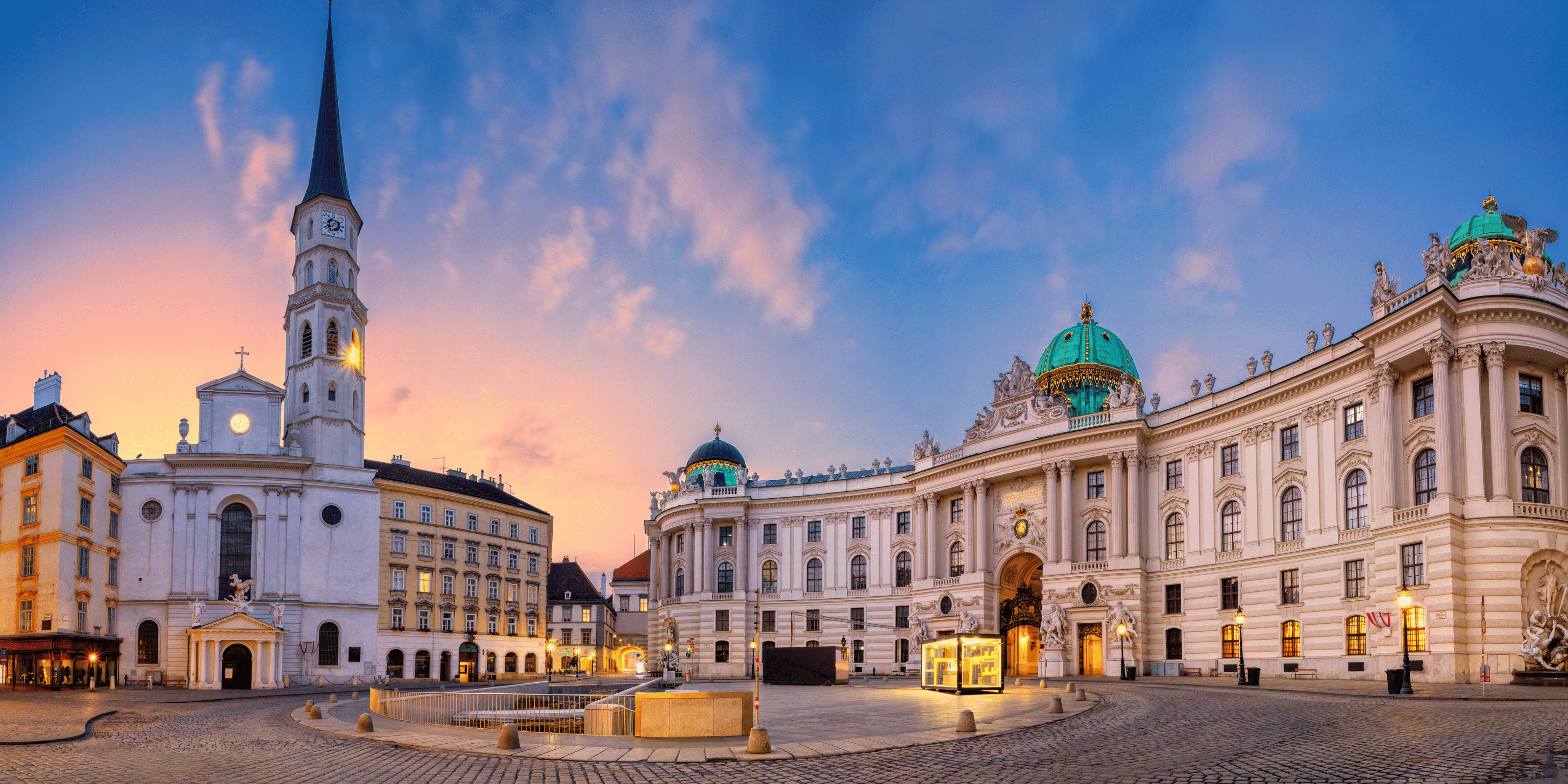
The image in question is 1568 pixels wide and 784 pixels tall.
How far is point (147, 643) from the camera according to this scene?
6844cm

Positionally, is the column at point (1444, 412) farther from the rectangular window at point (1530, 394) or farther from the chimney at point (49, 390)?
the chimney at point (49, 390)

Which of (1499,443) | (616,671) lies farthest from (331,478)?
(1499,443)

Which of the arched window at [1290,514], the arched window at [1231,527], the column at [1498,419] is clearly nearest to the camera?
the column at [1498,419]

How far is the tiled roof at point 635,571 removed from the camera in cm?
13562

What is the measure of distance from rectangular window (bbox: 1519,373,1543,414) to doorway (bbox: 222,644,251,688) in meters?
71.1

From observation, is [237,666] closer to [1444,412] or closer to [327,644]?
[327,644]

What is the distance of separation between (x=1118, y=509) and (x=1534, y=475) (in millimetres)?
21560

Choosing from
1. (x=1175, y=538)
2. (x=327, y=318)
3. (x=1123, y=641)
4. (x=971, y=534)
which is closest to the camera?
(x=1123, y=641)

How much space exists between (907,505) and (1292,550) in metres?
30.6

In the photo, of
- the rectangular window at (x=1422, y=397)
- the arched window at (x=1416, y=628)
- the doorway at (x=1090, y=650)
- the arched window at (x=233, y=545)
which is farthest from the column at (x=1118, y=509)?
the arched window at (x=233, y=545)

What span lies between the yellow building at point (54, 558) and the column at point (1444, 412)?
69.6 meters

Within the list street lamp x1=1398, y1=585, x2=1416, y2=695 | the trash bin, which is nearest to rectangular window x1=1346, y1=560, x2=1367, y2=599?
street lamp x1=1398, y1=585, x2=1416, y2=695

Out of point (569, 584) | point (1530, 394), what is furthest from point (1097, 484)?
point (569, 584)

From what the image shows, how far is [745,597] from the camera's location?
8144 centimetres
